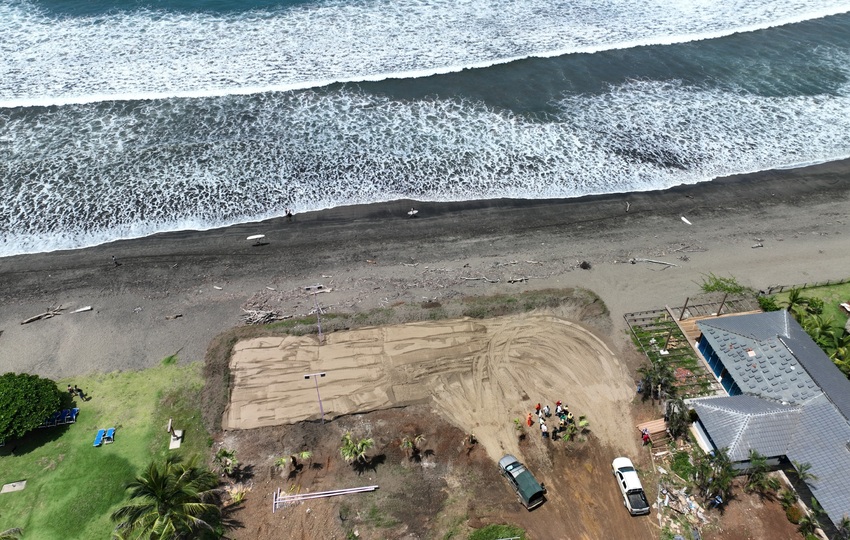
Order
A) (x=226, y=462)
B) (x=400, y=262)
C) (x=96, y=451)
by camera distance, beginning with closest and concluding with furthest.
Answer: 1. (x=226, y=462)
2. (x=96, y=451)
3. (x=400, y=262)

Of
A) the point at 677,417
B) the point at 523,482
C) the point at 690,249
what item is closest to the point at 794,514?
the point at 677,417

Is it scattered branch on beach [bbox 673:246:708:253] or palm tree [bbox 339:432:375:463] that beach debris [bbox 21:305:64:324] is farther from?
scattered branch on beach [bbox 673:246:708:253]

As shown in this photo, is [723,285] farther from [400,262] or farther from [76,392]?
[76,392]

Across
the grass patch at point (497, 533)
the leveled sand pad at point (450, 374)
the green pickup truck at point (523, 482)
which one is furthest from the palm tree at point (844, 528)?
the grass patch at point (497, 533)

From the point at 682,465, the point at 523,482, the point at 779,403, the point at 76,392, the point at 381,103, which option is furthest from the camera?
the point at 381,103

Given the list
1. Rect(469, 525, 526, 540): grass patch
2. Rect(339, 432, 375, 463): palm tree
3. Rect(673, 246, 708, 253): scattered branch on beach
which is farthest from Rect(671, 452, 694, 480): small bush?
Rect(673, 246, 708, 253): scattered branch on beach

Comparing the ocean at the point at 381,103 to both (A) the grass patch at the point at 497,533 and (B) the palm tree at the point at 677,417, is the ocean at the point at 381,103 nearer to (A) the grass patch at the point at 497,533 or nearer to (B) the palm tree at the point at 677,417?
(B) the palm tree at the point at 677,417
